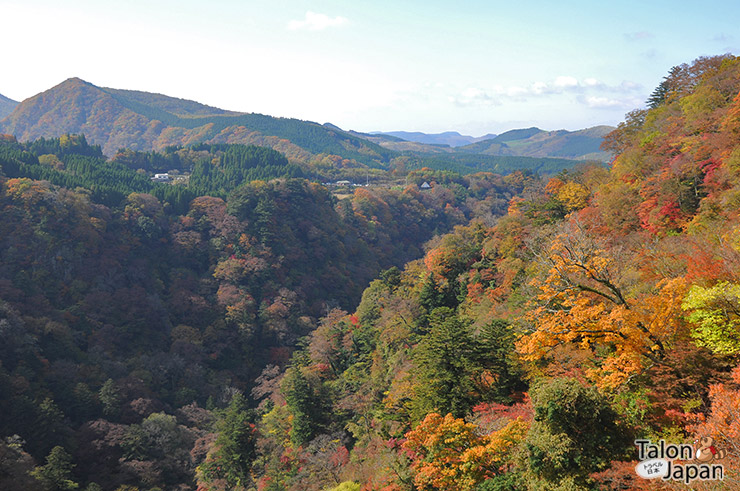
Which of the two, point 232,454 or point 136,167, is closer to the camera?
point 232,454

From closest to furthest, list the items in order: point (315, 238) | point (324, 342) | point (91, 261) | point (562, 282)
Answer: point (562, 282) → point (324, 342) → point (91, 261) → point (315, 238)

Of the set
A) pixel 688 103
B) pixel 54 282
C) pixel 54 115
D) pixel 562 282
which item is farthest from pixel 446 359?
pixel 54 115

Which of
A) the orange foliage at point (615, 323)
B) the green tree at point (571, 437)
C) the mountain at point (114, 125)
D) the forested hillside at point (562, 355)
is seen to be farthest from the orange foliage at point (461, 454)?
the mountain at point (114, 125)

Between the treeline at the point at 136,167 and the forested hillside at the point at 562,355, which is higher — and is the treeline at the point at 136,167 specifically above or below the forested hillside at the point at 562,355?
above

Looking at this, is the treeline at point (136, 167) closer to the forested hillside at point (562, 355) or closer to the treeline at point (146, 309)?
the treeline at point (146, 309)

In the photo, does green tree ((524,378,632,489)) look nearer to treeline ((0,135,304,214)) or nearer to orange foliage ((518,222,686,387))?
orange foliage ((518,222,686,387))

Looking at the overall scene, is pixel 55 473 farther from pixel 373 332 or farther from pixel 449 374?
pixel 449 374

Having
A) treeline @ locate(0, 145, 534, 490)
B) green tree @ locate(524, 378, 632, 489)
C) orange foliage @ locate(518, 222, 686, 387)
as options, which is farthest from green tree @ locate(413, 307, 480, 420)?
treeline @ locate(0, 145, 534, 490)

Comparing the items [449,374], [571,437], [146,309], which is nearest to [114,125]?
[146,309]

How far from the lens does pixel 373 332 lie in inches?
1384

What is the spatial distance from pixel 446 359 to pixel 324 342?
21128mm

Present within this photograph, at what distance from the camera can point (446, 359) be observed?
17562 mm

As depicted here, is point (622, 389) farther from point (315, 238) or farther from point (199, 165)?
point (199, 165)

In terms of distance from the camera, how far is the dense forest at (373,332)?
1120 centimetres
